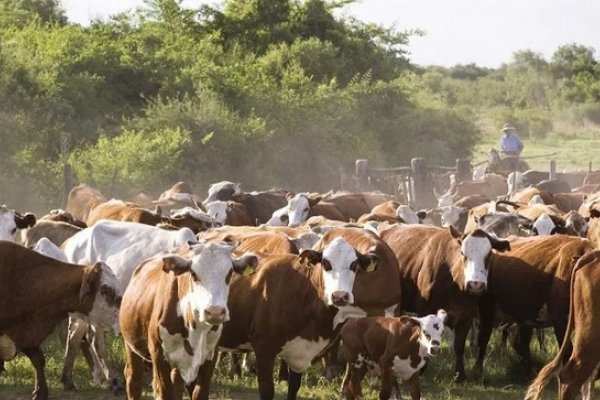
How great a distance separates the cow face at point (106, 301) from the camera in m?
9.53

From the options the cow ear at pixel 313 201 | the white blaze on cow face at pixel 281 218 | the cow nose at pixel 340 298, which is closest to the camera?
the cow nose at pixel 340 298

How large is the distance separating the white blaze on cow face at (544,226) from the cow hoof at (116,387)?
4.97 metres

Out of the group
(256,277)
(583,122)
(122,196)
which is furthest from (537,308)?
(583,122)

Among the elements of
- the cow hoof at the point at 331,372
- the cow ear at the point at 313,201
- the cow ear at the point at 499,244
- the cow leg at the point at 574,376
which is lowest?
the cow hoof at the point at 331,372

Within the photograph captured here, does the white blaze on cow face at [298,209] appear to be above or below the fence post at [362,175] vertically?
above

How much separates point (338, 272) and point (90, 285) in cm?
190

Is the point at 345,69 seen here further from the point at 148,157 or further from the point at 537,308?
the point at 537,308

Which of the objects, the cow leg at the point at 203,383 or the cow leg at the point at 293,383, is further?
the cow leg at the point at 293,383

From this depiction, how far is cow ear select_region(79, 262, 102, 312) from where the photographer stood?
9547 millimetres

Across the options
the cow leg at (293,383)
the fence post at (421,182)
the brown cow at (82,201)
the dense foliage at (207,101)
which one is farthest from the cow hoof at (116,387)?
the fence post at (421,182)

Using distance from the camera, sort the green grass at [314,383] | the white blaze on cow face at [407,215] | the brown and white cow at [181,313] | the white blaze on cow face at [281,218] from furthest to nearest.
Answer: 1. the white blaze on cow face at [281,218]
2. the white blaze on cow face at [407,215]
3. the green grass at [314,383]
4. the brown and white cow at [181,313]

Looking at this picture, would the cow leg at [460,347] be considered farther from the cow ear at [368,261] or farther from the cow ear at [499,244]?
the cow ear at [368,261]

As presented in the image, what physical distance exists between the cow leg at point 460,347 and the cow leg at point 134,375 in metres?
3.45

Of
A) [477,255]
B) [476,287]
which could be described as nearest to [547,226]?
[477,255]
